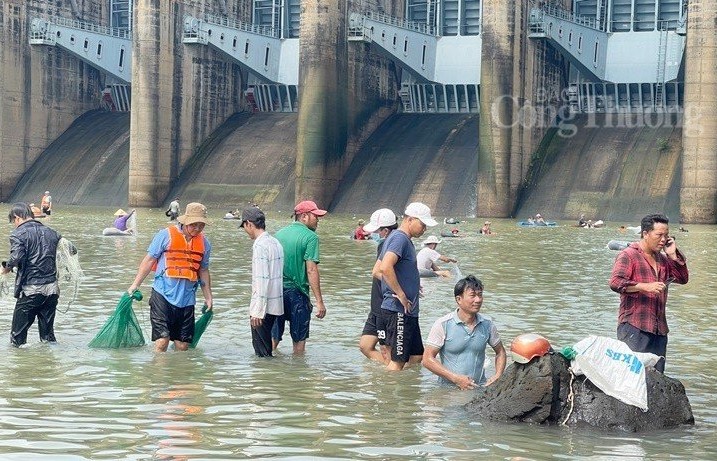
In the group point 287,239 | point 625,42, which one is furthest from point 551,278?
point 625,42

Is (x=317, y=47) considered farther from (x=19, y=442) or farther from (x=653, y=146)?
(x=19, y=442)

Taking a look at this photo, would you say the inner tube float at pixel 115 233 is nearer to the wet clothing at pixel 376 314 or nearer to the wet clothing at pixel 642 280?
the wet clothing at pixel 376 314

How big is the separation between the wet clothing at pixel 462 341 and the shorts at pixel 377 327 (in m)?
1.18

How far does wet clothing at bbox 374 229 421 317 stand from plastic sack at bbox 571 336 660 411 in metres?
2.45

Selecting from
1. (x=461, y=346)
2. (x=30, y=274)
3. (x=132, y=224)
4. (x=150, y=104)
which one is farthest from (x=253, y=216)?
(x=150, y=104)

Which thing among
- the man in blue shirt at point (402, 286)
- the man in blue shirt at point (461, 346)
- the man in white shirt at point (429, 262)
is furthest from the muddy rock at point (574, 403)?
the man in white shirt at point (429, 262)

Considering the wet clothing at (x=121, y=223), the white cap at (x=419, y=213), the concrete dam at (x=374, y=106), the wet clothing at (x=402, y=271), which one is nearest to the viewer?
the white cap at (x=419, y=213)

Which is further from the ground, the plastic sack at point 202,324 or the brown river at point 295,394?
the plastic sack at point 202,324

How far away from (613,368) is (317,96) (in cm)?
4873

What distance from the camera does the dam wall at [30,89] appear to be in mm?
67938

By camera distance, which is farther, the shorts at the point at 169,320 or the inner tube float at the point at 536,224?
the inner tube float at the point at 536,224

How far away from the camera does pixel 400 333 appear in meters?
12.8

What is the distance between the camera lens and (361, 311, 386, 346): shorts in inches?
511

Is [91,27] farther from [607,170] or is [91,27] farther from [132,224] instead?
[132,224]
